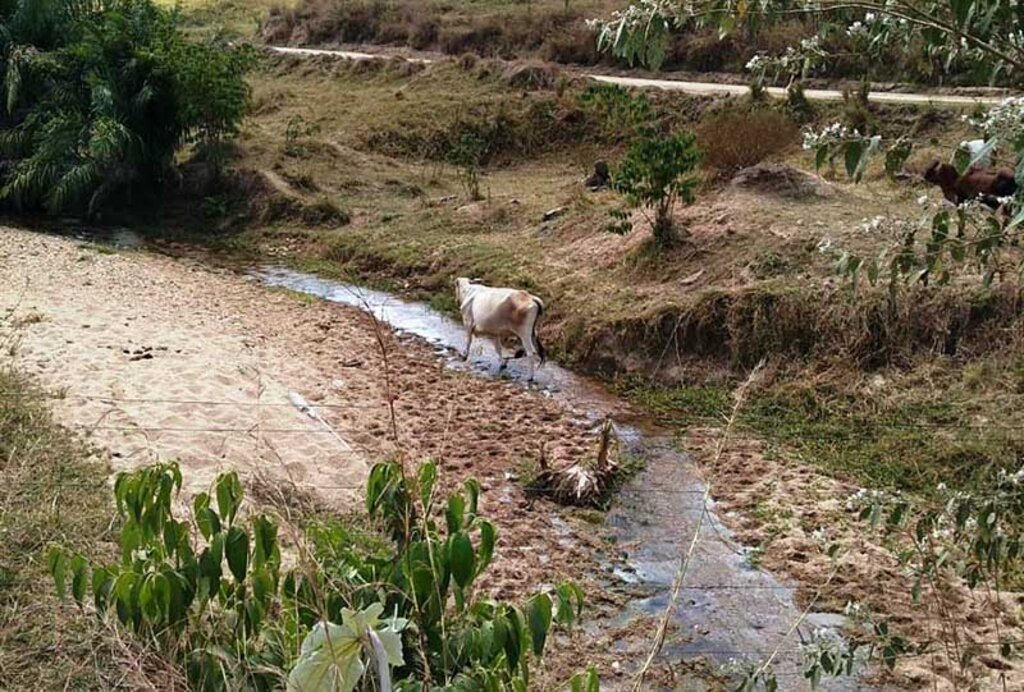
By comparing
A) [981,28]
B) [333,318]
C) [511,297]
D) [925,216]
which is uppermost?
[981,28]

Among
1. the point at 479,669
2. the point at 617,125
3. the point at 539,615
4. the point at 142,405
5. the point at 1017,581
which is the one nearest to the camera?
the point at 479,669

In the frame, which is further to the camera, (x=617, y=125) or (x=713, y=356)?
(x=617, y=125)

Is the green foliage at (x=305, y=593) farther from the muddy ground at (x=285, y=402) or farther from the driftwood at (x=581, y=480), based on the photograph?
the driftwood at (x=581, y=480)

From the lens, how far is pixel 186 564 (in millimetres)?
3260

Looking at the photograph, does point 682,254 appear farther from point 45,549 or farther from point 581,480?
point 45,549

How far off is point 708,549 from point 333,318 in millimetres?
6972

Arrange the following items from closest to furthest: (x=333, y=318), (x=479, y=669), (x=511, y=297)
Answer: (x=479, y=669) < (x=511, y=297) < (x=333, y=318)

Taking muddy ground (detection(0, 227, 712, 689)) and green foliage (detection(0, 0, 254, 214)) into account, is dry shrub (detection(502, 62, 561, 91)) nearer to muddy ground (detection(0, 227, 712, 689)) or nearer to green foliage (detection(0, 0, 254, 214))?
green foliage (detection(0, 0, 254, 214))

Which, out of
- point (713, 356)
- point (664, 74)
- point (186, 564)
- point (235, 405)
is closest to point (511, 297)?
point (713, 356)

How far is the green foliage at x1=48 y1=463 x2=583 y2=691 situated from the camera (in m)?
3.02

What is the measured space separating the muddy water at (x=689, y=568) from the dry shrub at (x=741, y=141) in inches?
228

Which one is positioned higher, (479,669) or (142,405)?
(479,669)

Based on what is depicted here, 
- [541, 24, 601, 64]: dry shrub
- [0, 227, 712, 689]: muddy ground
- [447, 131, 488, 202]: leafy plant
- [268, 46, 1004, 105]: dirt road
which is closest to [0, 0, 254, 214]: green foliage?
[0, 227, 712, 689]: muddy ground

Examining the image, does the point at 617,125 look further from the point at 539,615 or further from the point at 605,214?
the point at 539,615
